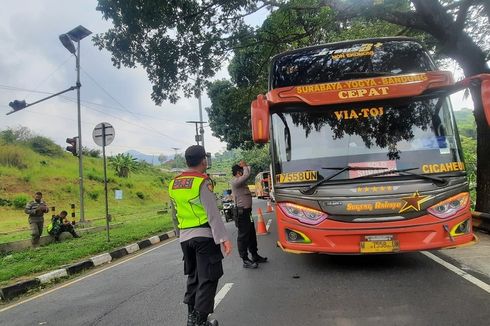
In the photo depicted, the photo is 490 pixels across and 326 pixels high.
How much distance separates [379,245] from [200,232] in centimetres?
256

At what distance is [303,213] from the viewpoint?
5.82m

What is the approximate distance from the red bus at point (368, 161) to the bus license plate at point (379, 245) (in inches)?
0.5

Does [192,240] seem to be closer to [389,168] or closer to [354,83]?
[389,168]

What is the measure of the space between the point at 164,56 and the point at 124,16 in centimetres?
219

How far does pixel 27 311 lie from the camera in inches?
241

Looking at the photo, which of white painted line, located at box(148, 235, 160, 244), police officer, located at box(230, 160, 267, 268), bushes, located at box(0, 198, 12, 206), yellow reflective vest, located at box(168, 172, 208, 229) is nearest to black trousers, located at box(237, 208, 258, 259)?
police officer, located at box(230, 160, 267, 268)

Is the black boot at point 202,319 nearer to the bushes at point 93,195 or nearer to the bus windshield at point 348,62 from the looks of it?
the bus windshield at point 348,62

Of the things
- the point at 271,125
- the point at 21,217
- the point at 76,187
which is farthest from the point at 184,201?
the point at 76,187

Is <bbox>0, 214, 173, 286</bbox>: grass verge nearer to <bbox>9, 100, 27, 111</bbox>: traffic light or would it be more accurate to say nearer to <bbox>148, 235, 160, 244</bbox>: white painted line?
<bbox>148, 235, 160, 244</bbox>: white painted line

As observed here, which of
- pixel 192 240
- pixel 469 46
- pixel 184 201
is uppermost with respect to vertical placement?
pixel 469 46

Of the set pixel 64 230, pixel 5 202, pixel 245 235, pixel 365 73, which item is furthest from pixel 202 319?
pixel 5 202

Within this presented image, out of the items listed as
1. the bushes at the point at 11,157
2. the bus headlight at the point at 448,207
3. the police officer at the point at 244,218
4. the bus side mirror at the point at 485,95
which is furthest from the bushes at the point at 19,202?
the bus side mirror at the point at 485,95

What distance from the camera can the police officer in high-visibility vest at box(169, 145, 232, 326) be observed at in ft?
13.5

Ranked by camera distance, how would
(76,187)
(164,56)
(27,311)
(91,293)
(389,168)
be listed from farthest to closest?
(76,187) → (164,56) → (91,293) → (27,311) → (389,168)
